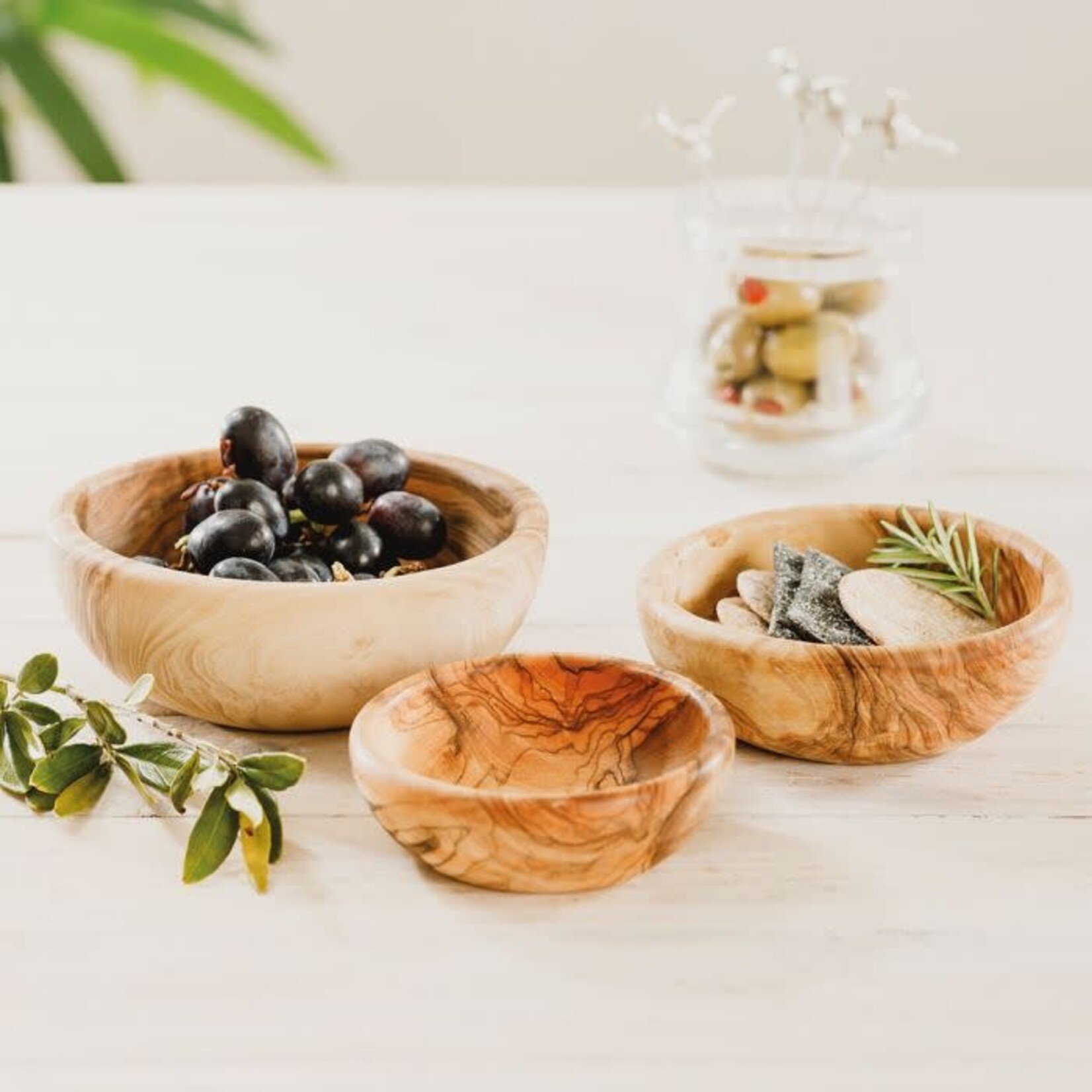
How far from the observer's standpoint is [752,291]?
1.30 m

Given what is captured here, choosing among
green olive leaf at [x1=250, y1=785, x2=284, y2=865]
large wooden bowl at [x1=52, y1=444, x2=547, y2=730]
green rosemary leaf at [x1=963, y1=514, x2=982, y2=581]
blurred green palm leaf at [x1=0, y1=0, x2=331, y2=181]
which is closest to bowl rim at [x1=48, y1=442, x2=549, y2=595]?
large wooden bowl at [x1=52, y1=444, x2=547, y2=730]

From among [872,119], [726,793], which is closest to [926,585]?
[726,793]

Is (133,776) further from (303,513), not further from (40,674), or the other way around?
(303,513)

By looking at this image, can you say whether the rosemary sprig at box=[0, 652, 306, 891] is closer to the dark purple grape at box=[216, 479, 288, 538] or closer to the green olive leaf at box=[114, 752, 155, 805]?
the green olive leaf at box=[114, 752, 155, 805]

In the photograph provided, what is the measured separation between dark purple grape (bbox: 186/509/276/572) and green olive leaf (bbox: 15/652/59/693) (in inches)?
3.6

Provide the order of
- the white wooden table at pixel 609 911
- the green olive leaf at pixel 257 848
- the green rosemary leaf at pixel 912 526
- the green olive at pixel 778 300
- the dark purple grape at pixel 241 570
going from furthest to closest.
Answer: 1. the green olive at pixel 778 300
2. the green rosemary leaf at pixel 912 526
3. the dark purple grape at pixel 241 570
4. the green olive leaf at pixel 257 848
5. the white wooden table at pixel 609 911

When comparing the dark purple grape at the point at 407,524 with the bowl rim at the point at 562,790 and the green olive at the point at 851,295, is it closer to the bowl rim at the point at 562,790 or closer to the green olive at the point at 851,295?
the bowl rim at the point at 562,790

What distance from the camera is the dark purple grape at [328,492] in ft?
2.86

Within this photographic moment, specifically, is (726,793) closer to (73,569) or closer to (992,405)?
(73,569)

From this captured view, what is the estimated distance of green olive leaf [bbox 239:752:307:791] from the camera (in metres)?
0.71

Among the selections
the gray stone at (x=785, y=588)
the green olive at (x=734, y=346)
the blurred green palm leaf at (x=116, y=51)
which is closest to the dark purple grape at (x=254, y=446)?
the gray stone at (x=785, y=588)

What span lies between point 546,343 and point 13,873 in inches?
42.3

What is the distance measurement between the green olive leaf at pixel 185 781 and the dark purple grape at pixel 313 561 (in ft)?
0.45

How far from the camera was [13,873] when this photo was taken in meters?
0.72
